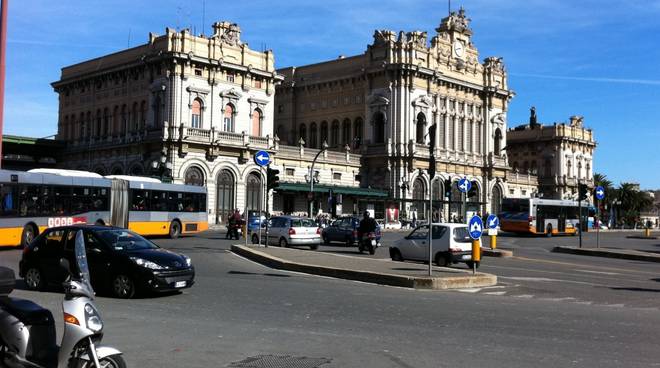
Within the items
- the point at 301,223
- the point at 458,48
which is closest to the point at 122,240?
the point at 301,223

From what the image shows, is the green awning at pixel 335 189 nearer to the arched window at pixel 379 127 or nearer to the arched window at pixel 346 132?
the arched window at pixel 379 127

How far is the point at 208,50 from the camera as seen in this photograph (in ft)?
192

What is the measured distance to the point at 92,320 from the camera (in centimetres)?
612

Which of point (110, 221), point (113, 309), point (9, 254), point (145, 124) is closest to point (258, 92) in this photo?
point (145, 124)

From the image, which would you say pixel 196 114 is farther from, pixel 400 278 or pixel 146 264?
pixel 146 264

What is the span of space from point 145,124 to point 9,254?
1462 inches

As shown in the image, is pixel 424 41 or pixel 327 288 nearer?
pixel 327 288

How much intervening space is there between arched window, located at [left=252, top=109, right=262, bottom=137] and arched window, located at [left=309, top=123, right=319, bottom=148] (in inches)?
693

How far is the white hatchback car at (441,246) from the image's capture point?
875 inches

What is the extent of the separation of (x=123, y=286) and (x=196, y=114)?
4628 cm

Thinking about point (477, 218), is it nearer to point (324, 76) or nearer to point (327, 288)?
point (327, 288)

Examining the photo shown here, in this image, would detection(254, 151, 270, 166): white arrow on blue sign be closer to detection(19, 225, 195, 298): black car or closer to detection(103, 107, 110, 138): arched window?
detection(19, 225, 195, 298): black car

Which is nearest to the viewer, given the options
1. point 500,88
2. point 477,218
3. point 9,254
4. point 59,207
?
point 477,218

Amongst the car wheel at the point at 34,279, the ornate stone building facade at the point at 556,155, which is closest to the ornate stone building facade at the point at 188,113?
the car wheel at the point at 34,279
